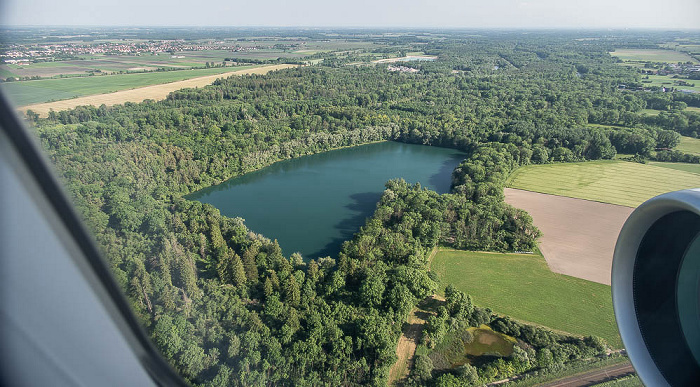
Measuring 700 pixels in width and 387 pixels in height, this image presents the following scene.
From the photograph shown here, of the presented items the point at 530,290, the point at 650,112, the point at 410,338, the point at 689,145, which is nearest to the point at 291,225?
the point at 410,338

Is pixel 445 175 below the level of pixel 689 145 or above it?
below

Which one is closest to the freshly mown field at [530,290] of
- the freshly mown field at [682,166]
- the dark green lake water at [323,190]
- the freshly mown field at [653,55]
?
the dark green lake water at [323,190]

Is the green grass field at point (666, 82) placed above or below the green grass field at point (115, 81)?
below

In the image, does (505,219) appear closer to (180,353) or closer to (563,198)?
(563,198)

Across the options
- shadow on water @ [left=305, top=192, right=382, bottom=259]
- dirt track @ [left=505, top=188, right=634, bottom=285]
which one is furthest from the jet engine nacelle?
shadow on water @ [left=305, top=192, right=382, bottom=259]

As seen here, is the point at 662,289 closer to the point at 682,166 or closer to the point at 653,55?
the point at 682,166

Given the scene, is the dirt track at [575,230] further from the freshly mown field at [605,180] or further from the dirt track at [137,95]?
the dirt track at [137,95]
